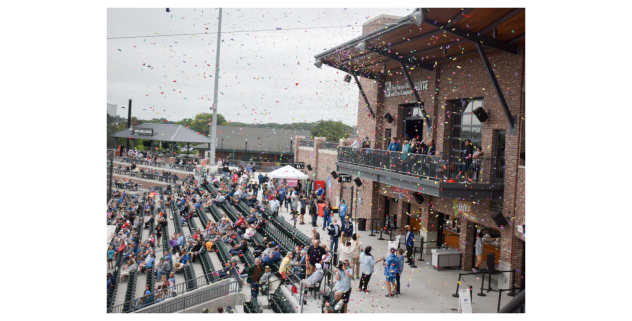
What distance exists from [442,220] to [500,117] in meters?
5.07

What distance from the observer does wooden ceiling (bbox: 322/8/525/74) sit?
998 cm

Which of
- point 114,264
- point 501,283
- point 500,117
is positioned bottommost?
point 114,264

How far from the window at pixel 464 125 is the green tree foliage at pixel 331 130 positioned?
1659 inches

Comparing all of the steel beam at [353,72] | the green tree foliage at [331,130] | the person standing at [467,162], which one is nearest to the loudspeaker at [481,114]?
the person standing at [467,162]

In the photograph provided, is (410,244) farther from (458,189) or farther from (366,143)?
(366,143)

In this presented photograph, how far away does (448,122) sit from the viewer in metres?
14.9

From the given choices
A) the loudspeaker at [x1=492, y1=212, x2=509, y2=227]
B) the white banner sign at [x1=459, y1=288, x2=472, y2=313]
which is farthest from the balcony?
the white banner sign at [x1=459, y1=288, x2=472, y2=313]

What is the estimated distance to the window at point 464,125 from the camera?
1357 centimetres

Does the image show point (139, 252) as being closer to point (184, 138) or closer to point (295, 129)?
point (184, 138)

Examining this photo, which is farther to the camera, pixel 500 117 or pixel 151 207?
pixel 151 207

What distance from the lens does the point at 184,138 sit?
51094 mm

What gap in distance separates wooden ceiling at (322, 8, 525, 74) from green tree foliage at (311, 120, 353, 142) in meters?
41.2

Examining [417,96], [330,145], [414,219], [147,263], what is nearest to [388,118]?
[417,96]
